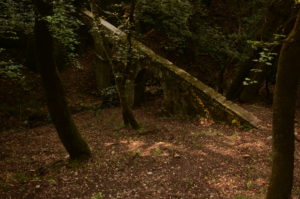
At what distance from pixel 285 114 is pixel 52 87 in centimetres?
615

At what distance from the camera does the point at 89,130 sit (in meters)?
13.0

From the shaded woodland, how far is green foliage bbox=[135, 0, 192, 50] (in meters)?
0.06

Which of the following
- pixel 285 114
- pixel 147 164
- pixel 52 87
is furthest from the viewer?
pixel 147 164

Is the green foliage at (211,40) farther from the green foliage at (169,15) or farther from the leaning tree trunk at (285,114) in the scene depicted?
the leaning tree trunk at (285,114)

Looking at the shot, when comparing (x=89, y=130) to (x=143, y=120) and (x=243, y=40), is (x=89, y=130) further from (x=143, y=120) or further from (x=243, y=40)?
(x=243, y=40)

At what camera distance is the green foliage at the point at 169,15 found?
13.0 metres

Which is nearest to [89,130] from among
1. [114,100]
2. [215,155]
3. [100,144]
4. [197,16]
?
[100,144]

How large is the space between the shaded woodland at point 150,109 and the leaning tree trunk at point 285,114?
1cm

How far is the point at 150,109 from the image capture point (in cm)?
1519

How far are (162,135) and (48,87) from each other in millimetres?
4900

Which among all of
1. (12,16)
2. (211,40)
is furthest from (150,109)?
(12,16)

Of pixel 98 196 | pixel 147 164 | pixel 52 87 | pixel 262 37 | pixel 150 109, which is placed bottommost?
pixel 98 196

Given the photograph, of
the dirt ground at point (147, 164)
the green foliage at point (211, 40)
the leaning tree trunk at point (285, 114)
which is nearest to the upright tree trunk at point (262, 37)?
the green foliage at point (211, 40)

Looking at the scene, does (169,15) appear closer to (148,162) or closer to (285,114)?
(148,162)
